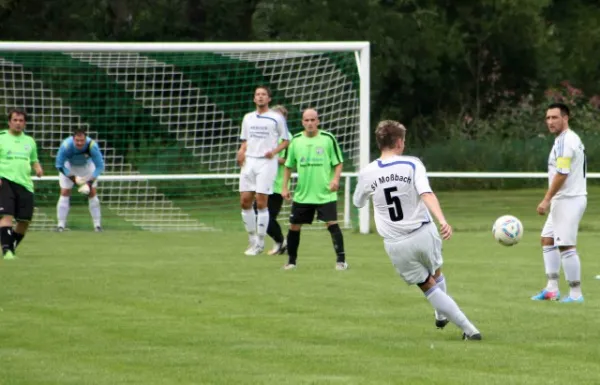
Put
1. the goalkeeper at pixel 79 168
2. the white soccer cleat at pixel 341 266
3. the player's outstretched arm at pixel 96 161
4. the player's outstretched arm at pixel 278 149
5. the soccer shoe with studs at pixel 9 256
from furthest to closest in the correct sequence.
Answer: the goalkeeper at pixel 79 168 → the player's outstretched arm at pixel 96 161 → the player's outstretched arm at pixel 278 149 → the soccer shoe with studs at pixel 9 256 → the white soccer cleat at pixel 341 266

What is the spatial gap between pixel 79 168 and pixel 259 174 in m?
6.43

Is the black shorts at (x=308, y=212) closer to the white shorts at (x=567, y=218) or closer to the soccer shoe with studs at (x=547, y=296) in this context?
the soccer shoe with studs at (x=547, y=296)

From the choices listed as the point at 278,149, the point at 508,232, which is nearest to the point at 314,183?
the point at 278,149

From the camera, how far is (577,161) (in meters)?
12.4

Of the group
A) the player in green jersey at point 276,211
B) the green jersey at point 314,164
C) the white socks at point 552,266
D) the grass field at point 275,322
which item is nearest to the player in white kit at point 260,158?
the player in green jersey at point 276,211

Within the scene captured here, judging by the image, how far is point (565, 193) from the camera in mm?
12438

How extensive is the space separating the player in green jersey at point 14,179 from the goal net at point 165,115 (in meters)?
6.54

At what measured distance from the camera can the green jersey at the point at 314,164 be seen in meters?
15.9

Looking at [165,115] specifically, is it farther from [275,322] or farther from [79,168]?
[275,322]

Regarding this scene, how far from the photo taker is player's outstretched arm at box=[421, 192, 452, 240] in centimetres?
955

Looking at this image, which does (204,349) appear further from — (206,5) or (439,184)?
(206,5)

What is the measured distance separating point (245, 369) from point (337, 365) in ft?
1.93

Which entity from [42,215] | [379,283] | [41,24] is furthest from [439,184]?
[379,283]

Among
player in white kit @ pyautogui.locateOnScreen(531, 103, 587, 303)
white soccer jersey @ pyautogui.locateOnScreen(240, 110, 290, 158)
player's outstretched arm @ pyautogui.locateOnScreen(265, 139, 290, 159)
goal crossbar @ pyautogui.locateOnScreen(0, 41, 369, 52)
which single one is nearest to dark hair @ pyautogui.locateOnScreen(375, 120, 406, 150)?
player in white kit @ pyautogui.locateOnScreen(531, 103, 587, 303)
